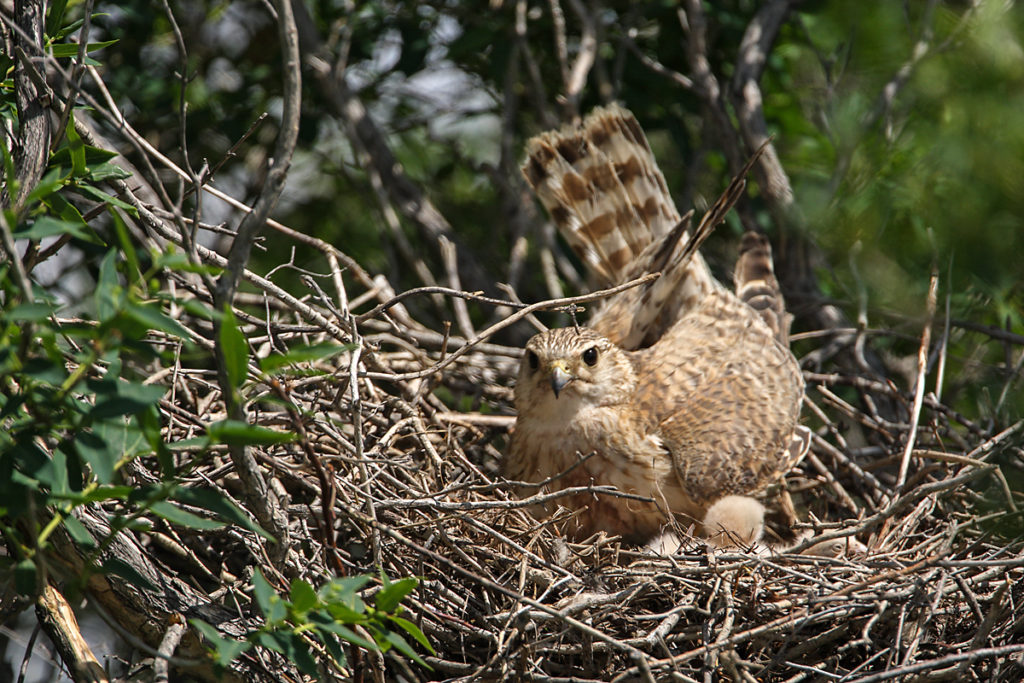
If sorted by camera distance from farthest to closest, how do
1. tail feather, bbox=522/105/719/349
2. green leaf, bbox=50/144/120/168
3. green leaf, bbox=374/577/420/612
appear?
1. tail feather, bbox=522/105/719/349
2. green leaf, bbox=50/144/120/168
3. green leaf, bbox=374/577/420/612

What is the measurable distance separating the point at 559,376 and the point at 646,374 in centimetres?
60

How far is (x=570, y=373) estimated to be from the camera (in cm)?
360

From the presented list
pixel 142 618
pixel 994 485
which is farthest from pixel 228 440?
pixel 994 485

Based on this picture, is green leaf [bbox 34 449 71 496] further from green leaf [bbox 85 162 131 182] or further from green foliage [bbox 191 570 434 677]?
green leaf [bbox 85 162 131 182]

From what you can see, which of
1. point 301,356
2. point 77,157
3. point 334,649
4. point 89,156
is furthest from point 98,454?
point 89,156

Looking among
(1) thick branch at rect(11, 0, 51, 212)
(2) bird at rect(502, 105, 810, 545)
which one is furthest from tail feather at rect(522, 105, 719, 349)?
(1) thick branch at rect(11, 0, 51, 212)

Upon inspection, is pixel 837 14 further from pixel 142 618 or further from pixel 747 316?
pixel 747 316

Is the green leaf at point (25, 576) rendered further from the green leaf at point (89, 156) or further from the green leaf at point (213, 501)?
the green leaf at point (89, 156)

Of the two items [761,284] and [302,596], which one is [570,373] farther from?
[302,596]

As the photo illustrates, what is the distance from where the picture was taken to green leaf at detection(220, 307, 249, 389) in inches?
68.1

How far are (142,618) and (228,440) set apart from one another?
941 mm

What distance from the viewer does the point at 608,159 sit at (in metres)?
4.24

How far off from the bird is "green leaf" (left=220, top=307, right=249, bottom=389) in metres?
1.56

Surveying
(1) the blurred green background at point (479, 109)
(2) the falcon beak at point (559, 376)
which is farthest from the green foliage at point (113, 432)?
(1) the blurred green background at point (479, 109)
